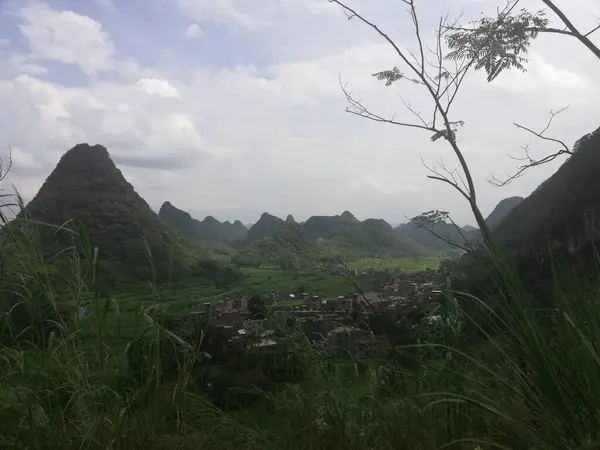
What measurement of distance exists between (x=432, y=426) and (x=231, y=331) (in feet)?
5.22

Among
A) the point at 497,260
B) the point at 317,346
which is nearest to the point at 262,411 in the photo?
the point at 317,346

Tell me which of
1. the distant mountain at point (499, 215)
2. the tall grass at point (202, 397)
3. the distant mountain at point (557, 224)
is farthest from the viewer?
the distant mountain at point (499, 215)

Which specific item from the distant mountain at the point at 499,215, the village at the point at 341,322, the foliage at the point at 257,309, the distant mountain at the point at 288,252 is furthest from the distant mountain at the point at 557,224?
the foliage at the point at 257,309

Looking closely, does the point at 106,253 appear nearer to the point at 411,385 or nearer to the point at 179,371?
the point at 179,371

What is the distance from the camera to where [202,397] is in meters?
2.26

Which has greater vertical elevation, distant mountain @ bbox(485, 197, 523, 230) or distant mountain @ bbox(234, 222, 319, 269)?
distant mountain @ bbox(485, 197, 523, 230)

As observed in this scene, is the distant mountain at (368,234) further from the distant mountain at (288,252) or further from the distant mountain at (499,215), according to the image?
the distant mountain at (288,252)

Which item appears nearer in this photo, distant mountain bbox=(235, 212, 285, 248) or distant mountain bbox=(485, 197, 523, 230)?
distant mountain bbox=(235, 212, 285, 248)

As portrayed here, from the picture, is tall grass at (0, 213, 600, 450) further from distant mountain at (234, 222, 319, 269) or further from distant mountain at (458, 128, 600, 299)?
distant mountain at (234, 222, 319, 269)

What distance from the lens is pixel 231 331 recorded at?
3.23 m

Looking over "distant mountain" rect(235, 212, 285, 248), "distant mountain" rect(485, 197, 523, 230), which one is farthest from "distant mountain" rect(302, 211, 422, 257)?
Answer: "distant mountain" rect(485, 197, 523, 230)

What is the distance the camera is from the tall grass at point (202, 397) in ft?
4.90

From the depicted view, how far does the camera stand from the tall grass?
1494 millimetres

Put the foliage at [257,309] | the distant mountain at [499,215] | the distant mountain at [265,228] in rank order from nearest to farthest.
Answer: the foliage at [257,309]
the distant mountain at [265,228]
the distant mountain at [499,215]
